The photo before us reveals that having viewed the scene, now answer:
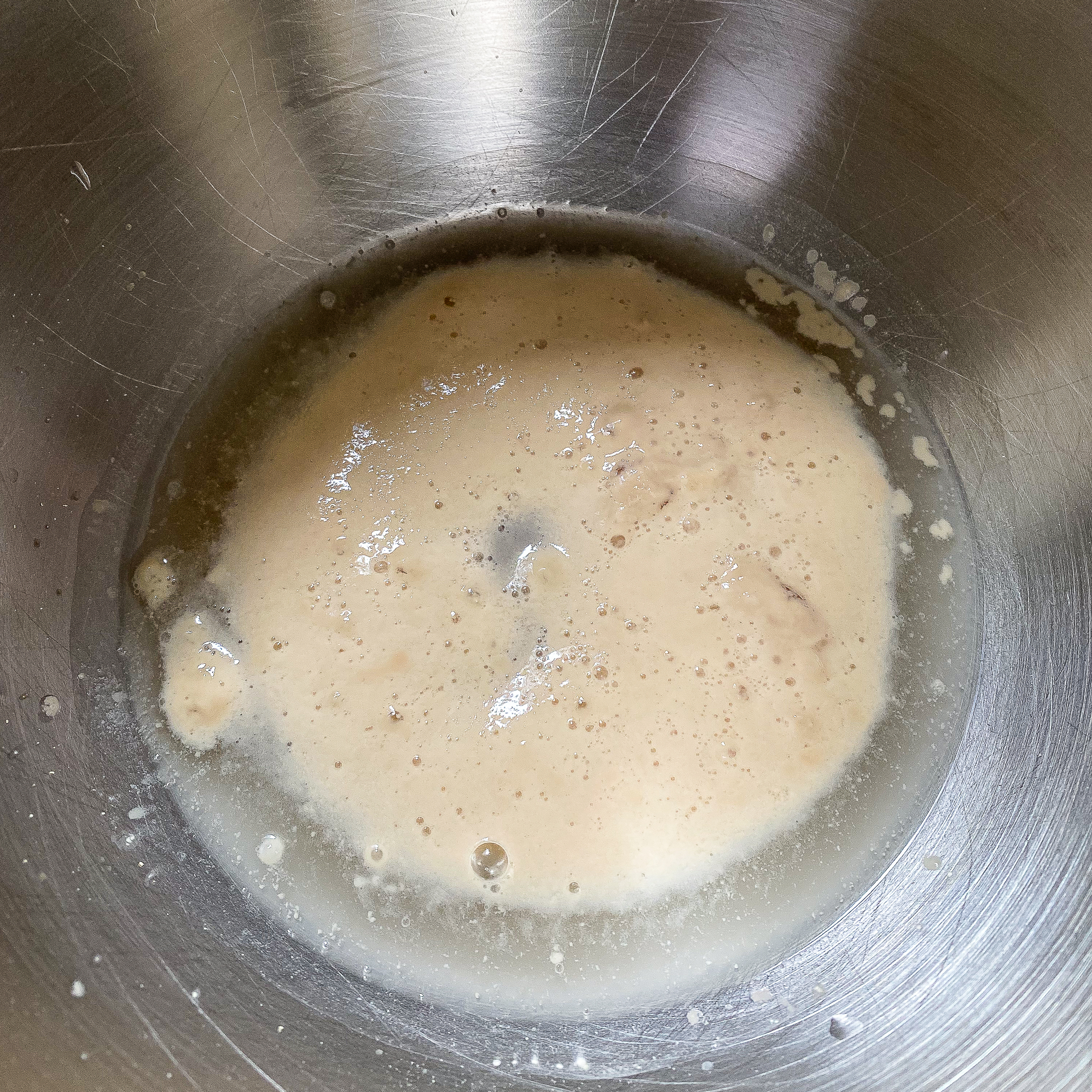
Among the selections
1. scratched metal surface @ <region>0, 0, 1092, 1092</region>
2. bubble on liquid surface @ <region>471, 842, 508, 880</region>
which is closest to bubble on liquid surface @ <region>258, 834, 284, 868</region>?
scratched metal surface @ <region>0, 0, 1092, 1092</region>

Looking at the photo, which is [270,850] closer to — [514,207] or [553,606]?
[553,606]

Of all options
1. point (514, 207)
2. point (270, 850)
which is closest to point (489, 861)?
point (270, 850)

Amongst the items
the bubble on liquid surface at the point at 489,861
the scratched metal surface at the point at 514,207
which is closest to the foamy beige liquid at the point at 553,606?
the bubble on liquid surface at the point at 489,861

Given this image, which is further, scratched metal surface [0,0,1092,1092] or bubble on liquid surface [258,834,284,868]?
bubble on liquid surface [258,834,284,868]

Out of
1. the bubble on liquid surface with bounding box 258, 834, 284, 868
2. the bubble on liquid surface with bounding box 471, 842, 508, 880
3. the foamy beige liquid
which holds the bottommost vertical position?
the bubble on liquid surface with bounding box 258, 834, 284, 868

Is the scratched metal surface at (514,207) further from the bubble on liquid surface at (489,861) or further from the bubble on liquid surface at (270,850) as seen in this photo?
the bubble on liquid surface at (489,861)

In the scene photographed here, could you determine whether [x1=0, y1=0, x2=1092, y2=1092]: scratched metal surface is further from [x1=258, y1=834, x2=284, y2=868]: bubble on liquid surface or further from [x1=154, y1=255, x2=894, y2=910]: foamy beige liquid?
[x1=154, y1=255, x2=894, y2=910]: foamy beige liquid
